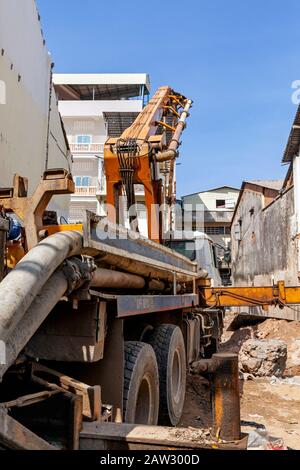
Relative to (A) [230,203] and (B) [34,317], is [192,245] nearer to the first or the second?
(B) [34,317]

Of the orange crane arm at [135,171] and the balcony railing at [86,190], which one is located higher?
the balcony railing at [86,190]

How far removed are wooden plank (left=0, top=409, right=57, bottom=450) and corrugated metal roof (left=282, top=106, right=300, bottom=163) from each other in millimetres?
14288

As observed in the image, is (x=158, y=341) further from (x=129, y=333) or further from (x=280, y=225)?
(x=280, y=225)

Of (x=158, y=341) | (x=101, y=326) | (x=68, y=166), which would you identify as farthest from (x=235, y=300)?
(x=68, y=166)

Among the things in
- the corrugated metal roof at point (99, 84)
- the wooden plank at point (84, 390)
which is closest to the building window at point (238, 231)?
the corrugated metal roof at point (99, 84)

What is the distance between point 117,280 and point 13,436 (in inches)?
72.4

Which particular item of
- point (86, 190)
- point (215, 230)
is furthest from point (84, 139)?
point (215, 230)

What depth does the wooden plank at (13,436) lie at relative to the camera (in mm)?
1994

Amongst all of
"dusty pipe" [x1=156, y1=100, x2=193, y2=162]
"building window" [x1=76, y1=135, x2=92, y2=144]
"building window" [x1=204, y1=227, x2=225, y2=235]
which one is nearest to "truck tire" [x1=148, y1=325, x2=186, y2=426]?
"dusty pipe" [x1=156, y1=100, x2=193, y2=162]

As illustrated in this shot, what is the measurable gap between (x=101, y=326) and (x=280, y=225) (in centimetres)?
1561

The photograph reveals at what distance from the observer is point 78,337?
3.15 meters

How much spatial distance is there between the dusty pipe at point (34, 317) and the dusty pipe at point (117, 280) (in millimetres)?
554

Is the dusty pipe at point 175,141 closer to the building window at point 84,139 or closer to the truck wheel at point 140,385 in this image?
the truck wheel at point 140,385

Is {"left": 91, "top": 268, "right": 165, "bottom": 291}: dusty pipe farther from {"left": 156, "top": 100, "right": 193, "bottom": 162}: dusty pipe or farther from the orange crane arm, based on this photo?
{"left": 156, "top": 100, "right": 193, "bottom": 162}: dusty pipe
